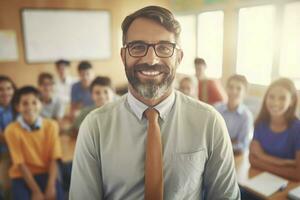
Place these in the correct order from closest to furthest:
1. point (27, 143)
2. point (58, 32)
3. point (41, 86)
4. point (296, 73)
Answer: point (296, 73) < point (27, 143) < point (41, 86) < point (58, 32)

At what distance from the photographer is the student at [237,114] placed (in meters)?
1.34

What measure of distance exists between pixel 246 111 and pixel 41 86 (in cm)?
229

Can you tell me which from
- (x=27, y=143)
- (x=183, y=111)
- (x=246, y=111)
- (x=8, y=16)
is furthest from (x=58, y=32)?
(x=183, y=111)

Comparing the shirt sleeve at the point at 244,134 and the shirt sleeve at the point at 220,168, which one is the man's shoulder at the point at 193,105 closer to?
the shirt sleeve at the point at 220,168

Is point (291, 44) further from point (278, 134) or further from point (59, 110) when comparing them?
point (59, 110)

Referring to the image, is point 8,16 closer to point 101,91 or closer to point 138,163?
point 101,91

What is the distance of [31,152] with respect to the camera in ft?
5.86

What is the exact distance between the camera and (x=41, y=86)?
2.99 metres

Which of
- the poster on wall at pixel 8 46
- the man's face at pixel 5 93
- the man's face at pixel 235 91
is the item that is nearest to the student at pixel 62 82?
the poster on wall at pixel 8 46

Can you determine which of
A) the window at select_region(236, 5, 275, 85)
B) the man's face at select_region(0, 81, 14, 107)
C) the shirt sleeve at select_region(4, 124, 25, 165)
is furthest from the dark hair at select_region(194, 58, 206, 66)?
the man's face at select_region(0, 81, 14, 107)

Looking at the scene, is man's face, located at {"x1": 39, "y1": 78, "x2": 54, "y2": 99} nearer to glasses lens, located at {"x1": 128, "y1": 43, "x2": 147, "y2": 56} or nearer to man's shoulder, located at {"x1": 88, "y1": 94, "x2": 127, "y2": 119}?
man's shoulder, located at {"x1": 88, "y1": 94, "x2": 127, "y2": 119}

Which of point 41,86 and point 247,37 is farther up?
point 247,37

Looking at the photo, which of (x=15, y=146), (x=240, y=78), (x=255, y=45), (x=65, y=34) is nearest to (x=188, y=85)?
(x=240, y=78)

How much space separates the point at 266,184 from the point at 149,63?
106 cm
